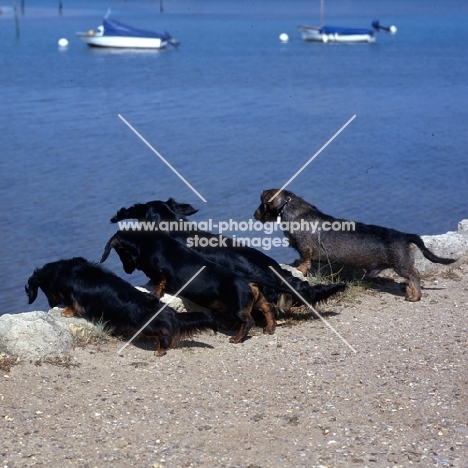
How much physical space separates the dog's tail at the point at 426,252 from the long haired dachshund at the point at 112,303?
2.34m

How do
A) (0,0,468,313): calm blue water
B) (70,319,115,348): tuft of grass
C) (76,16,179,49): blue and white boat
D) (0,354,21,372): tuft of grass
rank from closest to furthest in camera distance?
(0,354,21,372): tuft of grass, (70,319,115,348): tuft of grass, (0,0,468,313): calm blue water, (76,16,179,49): blue and white boat

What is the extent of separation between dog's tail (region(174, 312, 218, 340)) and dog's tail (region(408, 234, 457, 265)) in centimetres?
232

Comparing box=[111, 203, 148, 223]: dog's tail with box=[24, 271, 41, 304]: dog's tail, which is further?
box=[111, 203, 148, 223]: dog's tail

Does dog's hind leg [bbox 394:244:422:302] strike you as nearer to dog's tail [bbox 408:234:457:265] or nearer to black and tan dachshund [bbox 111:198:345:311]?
dog's tail [bbox 408:234:457:265]

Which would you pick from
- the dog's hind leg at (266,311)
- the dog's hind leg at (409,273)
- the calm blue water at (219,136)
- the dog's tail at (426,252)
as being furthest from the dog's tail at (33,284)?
the dog's tail at (426,252)

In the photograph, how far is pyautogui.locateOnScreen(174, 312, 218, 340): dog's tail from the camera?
686 cm

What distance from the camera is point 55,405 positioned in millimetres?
5875

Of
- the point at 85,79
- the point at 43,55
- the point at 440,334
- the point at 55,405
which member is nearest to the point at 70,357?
the point at 55,405

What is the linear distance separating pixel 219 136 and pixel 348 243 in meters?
9.87

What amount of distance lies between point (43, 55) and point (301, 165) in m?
20.0

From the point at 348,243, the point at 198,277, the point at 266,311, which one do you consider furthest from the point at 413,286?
the point at 198,277

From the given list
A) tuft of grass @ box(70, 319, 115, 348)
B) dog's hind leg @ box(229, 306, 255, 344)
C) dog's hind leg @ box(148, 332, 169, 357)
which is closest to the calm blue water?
tuft of grass @ box(70, 319, 115, 348)

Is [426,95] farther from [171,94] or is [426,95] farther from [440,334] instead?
[440,334]

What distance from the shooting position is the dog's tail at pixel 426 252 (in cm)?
824
